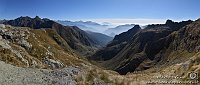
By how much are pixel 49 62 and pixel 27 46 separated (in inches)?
556

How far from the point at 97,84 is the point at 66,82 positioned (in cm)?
380

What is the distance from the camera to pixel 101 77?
3384 centimetres

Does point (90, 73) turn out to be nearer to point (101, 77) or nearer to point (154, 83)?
point (101, 77)

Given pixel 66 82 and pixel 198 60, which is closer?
pixel 66 82

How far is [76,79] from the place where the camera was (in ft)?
105

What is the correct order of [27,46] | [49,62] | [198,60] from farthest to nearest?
1. [27,46]
2. [49,62]
3. [198,60]

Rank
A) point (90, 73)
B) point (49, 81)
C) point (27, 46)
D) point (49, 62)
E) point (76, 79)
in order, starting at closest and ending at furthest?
point (49, 81) < point (76, 79) < point (90, 73) < point (49, 62) < point (27, 46)

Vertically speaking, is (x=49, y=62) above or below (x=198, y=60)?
below

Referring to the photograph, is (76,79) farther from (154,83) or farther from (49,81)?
(154,83)

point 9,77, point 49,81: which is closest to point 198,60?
point 49,81

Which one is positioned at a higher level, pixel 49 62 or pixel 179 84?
pixel 179 84

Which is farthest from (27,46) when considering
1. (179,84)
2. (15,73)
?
(179,84)

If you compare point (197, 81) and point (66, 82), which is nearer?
point (66, 82)

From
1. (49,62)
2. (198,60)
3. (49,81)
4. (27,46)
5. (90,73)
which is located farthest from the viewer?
(27,46)
